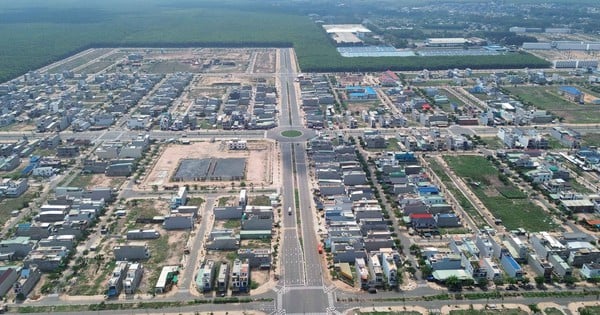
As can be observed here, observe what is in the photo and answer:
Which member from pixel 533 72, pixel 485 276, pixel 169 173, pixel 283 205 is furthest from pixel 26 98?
pixel 533 72

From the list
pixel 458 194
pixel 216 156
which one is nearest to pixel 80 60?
pixel 216 156

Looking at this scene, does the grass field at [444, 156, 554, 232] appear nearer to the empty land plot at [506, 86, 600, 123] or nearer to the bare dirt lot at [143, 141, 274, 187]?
the bare dirt lot at [143, 141, 274, 187]

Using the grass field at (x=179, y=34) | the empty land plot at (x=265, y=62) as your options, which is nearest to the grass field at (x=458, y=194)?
the grass field at (x=179, y=34)

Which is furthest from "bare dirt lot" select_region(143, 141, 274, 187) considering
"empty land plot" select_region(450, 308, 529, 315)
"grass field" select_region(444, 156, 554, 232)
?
"empty land plot" select_region(450, 308, 529, 315)

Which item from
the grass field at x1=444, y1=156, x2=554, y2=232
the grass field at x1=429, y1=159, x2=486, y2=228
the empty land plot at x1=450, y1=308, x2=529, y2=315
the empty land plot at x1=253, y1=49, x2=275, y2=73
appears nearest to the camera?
the empty land plot at x1=450, y1=308, x2=529, y2=315

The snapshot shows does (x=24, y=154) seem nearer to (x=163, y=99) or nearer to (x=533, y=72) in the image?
(x=163, y=99)

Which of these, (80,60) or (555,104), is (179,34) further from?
(555,104)
